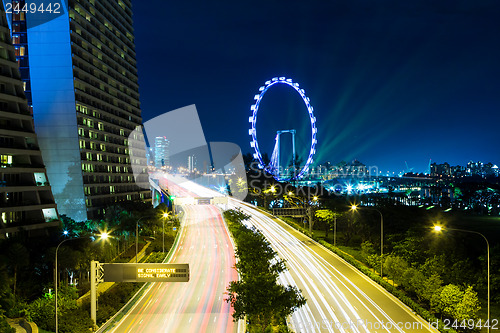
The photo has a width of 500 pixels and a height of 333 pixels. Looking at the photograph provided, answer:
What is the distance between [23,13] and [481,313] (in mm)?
79145

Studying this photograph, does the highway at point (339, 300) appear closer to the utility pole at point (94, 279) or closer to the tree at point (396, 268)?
the tree at point (396, 268)

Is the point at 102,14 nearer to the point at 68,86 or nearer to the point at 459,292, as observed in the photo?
the point at 68,86

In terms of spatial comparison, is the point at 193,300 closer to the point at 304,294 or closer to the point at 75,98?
the point at 304,294

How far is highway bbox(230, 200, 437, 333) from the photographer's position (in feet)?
102

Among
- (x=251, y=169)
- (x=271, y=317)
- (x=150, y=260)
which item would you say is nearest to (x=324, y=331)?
(x=271, y=317)

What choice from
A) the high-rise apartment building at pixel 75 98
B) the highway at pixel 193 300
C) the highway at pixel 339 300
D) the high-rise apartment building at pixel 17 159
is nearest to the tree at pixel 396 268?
the highway at pixel 339 300

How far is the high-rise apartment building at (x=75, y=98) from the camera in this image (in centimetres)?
7419

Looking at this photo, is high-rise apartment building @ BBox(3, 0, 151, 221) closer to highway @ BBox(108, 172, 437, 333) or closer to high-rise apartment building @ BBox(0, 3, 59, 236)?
high-rise apartment building @ BBox(0, 3, 59, 236)

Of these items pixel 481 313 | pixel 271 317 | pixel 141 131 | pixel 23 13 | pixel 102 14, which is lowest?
pixel 481 313

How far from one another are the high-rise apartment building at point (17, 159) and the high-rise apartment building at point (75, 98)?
81.9ft

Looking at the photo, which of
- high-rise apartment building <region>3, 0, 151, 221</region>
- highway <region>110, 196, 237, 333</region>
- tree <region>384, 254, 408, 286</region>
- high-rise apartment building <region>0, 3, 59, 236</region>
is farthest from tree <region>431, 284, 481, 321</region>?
high-rise apartment building <region>3, 0, 151, 221</region>

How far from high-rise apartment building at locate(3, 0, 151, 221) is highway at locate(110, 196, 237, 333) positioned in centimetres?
2553

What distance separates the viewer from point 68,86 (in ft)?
254

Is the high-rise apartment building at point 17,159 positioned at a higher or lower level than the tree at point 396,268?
higher
